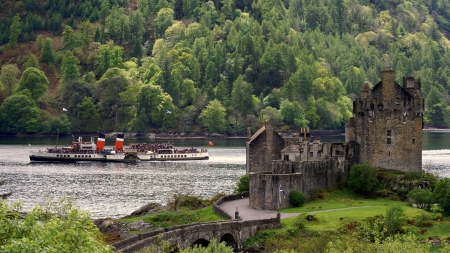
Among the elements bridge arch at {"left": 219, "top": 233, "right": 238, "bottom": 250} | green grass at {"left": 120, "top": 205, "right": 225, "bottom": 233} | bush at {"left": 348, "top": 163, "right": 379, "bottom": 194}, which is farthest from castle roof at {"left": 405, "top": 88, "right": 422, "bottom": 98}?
bridge arch at {"left": 219, "top": 233, "right": 238, "bottom": 250}

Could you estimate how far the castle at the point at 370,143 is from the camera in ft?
339

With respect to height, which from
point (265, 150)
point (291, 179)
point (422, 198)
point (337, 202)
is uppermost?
point (265, 150)

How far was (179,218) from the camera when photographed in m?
94.0

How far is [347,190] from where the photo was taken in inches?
3981

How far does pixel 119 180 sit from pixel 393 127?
6519 cm

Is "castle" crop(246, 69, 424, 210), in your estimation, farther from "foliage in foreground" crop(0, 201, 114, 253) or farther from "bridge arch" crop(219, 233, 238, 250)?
"foliage in foreground" crop(0, 201, 114, 253)

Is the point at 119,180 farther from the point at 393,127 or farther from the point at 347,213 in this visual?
the point at 347,213

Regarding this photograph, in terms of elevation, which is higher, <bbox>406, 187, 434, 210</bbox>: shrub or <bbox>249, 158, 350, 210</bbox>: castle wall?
<bbox>249, 158, 350, 210</bbox>: castle wall

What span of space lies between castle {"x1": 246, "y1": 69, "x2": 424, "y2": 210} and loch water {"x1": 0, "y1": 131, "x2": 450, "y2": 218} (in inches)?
792

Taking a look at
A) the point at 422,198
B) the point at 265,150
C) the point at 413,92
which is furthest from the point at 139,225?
the point at 413,92

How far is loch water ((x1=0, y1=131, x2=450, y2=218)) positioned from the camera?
125m

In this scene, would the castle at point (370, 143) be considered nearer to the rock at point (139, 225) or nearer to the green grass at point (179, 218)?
the green grass at point (179, 218)

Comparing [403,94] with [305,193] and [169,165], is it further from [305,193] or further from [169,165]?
[169,165]

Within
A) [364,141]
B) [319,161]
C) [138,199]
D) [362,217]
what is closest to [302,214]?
[362,217]
